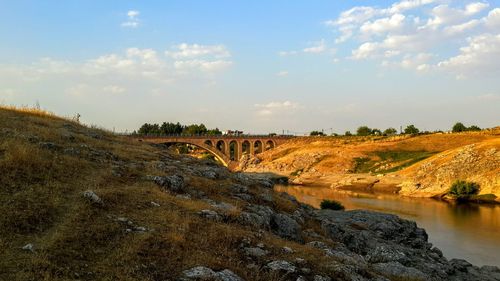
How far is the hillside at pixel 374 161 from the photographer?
4001 inches

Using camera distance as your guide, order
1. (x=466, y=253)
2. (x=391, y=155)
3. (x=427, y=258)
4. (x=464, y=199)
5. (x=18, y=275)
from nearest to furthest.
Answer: (x=18, y=275) → (x=427, y=258) → (x=466, y=253) → (x=464, y=199) → (x=391, y=155)

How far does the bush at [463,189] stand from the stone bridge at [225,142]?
9214cm

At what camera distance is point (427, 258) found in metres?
31.3

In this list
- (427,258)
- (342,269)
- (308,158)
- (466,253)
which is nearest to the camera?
(342,269)

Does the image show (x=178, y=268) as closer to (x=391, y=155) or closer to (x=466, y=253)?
(x=466, y=253)

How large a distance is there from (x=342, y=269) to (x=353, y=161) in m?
134

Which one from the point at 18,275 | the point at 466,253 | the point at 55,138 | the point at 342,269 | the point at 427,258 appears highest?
the point at 55,138

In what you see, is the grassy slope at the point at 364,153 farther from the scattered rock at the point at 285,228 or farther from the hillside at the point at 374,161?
the scattered rock at the point at 285,228

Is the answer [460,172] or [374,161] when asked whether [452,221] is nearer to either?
[460,172]

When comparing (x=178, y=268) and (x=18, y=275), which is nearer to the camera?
(x=18, y=275)

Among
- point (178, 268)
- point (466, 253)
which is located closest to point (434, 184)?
point (466, 253)

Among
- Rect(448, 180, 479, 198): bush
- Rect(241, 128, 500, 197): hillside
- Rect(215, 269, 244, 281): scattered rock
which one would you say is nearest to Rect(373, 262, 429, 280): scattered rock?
Rect(215, 269, 244, 281): scattered rock

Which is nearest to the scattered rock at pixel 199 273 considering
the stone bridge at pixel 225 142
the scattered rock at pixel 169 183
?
the scattered rock at pixel 169 183

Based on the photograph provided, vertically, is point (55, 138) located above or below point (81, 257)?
above
